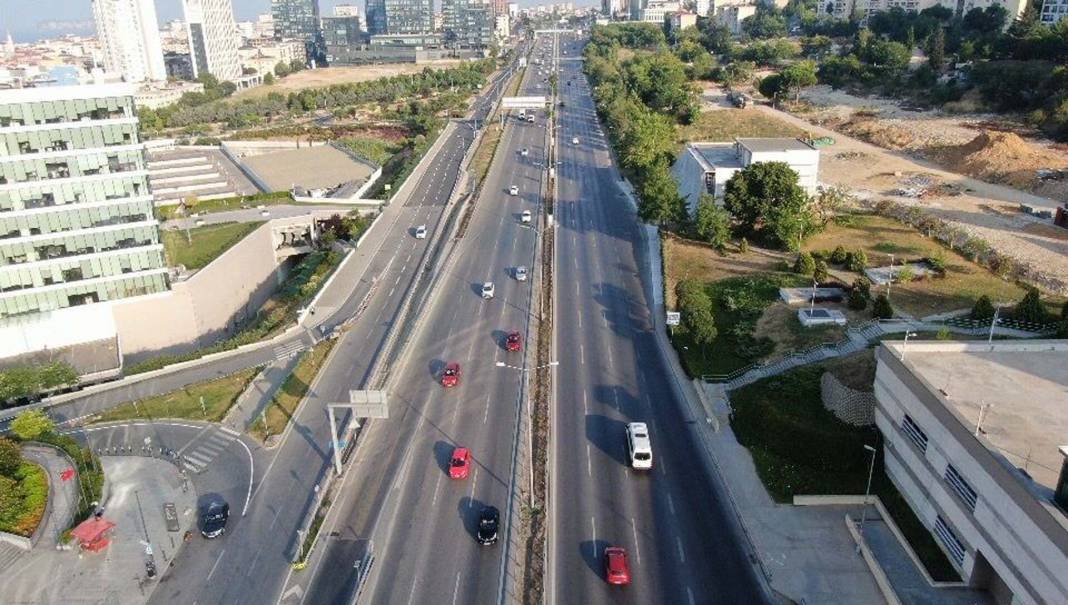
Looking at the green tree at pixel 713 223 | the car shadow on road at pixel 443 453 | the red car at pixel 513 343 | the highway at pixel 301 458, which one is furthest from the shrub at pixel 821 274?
the highway at pixel 301 458

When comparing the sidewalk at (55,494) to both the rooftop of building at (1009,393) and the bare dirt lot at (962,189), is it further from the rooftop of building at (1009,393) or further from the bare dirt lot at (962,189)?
the bare dirt lot at (962,189)

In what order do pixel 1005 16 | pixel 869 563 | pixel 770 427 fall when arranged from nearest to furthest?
pixel 869 563 < pixel 770 427 < pixel 1005 16

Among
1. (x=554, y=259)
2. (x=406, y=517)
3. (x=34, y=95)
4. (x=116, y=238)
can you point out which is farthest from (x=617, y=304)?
(x=34, y=95)

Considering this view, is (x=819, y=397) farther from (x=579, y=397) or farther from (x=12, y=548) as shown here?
(x=12, y=548)

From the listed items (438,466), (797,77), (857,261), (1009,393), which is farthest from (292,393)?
(797,77)

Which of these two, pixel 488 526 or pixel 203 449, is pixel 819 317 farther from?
pixel 203 449

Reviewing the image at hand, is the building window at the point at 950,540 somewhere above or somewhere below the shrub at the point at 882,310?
below
